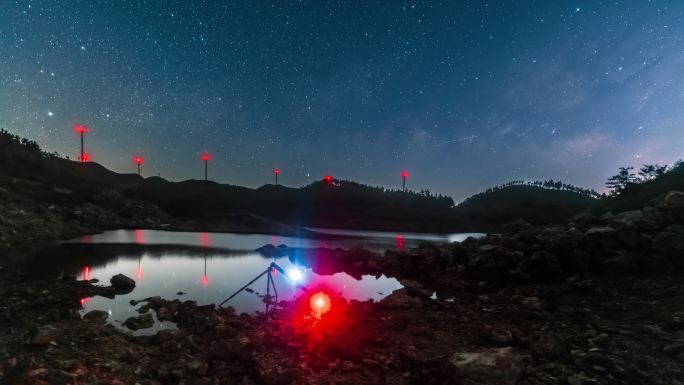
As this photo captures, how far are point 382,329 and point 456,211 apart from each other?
104 metres

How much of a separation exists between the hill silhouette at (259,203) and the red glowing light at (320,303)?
62274 millimetres

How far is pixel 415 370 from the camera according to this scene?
24.3ft

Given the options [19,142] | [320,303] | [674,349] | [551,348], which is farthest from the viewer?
[19,142]

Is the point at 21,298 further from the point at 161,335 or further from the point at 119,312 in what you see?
the point at 161,335

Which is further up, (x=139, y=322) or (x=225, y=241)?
(x=139, y=322)

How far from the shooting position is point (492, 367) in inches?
271

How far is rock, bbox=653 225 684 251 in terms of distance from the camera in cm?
1385

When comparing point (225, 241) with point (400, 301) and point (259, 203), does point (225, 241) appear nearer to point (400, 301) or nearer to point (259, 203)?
point (400, 301)

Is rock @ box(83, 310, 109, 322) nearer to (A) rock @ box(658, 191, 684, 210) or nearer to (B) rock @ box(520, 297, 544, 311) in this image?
(B) rock @ box(520, 297, 544, 311)

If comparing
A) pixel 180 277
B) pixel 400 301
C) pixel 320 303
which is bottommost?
pixel 320 303

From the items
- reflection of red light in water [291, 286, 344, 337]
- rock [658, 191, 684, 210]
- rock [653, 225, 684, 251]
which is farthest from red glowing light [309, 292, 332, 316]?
rock [658, 191, 684, 210]

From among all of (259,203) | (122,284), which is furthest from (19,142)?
(122,284)

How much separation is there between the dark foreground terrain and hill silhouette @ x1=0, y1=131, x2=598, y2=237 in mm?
63464

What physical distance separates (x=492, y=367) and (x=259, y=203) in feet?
366
